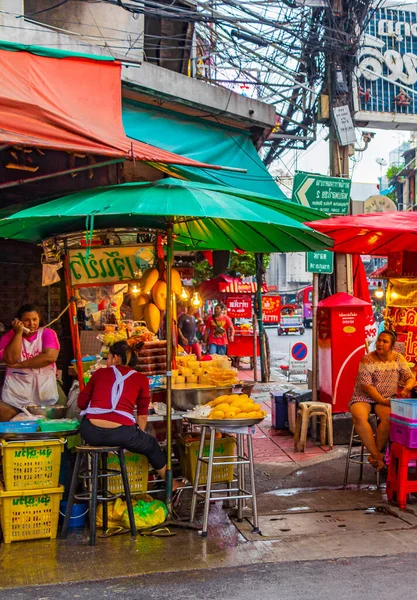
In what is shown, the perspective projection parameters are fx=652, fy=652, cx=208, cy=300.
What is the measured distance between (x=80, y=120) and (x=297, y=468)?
16.1 feet

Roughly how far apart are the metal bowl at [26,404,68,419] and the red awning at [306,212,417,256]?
3.33 meters

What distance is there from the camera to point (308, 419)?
357 inches

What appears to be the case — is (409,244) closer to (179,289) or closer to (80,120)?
(179,289)

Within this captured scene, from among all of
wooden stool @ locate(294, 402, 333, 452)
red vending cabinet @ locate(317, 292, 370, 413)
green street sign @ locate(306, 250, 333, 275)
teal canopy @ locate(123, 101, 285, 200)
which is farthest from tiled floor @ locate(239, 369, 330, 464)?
teal canopy @ locate(123, 101, 285, 200)

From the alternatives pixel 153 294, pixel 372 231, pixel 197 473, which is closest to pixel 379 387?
pixel 372 231

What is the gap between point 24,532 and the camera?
5438 millimetres

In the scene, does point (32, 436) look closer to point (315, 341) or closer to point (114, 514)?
point (114, 514)

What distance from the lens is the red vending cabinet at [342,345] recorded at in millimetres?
9562

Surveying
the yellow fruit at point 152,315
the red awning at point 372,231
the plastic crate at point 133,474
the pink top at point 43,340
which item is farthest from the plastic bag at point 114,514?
the red awning at point 372,231

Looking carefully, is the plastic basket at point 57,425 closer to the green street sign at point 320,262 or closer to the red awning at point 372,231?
the red awning at point 372,231

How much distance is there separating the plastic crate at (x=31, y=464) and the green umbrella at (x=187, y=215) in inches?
73.8

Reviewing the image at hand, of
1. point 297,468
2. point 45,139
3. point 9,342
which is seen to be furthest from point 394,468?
point 45,139

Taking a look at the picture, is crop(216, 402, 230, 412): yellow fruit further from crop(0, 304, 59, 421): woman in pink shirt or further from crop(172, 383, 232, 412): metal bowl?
crop(0, 304, 59, 421): woman in pink shirt

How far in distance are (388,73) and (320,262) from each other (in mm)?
6890
